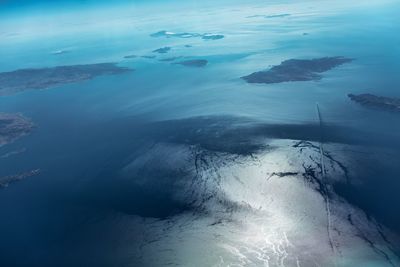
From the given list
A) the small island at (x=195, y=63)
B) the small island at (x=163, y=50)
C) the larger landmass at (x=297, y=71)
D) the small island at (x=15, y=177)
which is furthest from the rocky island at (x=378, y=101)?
the small island at (x=163, y=50)

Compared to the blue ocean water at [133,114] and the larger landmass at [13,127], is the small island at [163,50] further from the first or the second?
the larger landmass at [13,127]

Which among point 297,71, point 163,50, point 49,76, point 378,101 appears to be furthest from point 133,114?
point 163,50

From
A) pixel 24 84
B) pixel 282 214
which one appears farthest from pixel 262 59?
pixel 282 214

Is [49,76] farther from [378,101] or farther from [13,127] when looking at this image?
[378,101]

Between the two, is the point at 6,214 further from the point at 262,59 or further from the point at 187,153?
the point at 262,59

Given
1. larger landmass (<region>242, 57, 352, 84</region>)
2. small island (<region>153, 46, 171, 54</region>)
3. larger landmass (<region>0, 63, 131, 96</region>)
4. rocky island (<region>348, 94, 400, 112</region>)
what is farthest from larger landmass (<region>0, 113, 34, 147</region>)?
small island (<region>153, 46, 171, 54</region>)

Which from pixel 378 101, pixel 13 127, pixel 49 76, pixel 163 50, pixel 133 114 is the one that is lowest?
pixel 13 127
